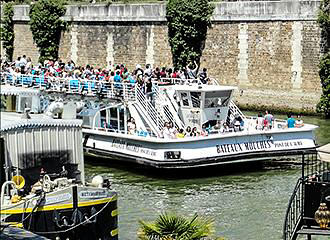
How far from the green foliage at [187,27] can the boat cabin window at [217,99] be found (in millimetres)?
12720

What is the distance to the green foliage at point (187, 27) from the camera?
36531 millimetres

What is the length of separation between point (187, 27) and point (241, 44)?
251 centimetres

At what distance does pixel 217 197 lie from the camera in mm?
20594

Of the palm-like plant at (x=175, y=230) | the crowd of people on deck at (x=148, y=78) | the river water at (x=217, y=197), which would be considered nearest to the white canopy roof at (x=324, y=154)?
the palm-like plant at (x=175, y=230)

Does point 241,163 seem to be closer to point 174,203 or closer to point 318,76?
point 174,203

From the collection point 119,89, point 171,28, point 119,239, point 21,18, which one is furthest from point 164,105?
point 21,18

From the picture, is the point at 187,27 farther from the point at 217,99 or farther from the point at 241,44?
the point at 217,99

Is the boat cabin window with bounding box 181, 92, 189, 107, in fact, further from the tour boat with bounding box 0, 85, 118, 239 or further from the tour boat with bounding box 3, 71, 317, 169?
the tour boat with bounding box 0, 85, 118, 239

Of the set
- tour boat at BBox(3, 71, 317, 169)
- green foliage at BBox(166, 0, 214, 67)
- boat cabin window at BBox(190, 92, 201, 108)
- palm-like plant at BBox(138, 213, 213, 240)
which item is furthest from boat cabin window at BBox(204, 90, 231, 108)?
green foliage at BBox(166, 0, 214, 67)

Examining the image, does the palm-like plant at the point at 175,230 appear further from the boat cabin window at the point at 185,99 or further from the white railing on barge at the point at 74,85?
the white railing on barge at the point at 74,85

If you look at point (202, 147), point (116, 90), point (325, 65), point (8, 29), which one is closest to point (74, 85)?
point (116, 90)

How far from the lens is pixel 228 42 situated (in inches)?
1428

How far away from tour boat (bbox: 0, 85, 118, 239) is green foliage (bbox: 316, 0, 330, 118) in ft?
58.7

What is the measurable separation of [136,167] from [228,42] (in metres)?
13.4
